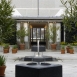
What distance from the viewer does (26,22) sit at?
30.4 m

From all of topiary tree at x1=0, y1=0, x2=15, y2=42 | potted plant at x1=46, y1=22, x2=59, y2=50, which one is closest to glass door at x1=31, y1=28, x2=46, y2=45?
potted plant at x1=46, y1=22, x2=59, y2=50

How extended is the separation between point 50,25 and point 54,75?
2261 cm

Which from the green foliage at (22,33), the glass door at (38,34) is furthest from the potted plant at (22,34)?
the glass door at (38,34)

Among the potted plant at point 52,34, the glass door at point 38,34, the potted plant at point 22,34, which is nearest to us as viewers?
the potted plant at point 22,34

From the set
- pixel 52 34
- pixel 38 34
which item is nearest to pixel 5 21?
pixel 52 34

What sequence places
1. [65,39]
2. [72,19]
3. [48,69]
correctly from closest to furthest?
[48,69]
[72,19]
[65,39]

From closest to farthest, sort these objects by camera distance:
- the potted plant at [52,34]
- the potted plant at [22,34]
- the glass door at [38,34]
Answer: the potted plant at [22,34] → the potted plant at [52,34] → the glass door at [38,34]

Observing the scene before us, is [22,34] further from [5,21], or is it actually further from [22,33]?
[5,21]

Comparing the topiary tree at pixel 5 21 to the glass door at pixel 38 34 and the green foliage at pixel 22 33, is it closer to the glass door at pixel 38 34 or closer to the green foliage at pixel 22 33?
the green foliage at pixel 22 33

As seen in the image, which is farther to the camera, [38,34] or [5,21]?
[38,34]

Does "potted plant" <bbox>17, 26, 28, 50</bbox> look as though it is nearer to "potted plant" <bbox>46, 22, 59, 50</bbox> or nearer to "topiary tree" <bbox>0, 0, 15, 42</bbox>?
"potted plant" <bbox>46, 22, 59, 50</bbox>

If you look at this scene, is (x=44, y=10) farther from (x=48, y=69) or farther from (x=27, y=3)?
(x=48, y=69)

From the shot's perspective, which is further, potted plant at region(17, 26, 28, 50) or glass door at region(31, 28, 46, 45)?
glass door at region(31, 28, 46, 45)

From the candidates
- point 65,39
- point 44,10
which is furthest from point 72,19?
point 44,10
